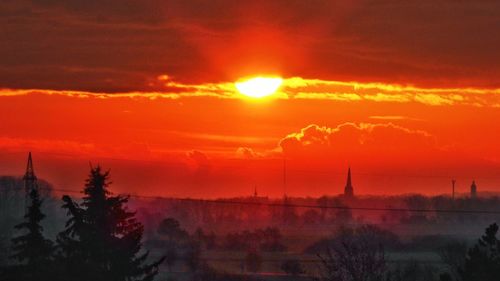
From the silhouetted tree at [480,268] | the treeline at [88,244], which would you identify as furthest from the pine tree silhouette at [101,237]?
the silhouetted tree at [480,268]

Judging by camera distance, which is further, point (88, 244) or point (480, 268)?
point (480, 268)

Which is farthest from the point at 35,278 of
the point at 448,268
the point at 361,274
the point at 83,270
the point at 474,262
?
the point at 448,268

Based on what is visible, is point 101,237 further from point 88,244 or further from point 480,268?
point 480,268

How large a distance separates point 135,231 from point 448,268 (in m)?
105

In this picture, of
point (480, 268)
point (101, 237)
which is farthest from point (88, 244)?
point (480, 268)

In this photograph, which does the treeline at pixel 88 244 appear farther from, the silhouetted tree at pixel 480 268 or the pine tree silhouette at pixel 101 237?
the silhouetted tree at pixel 480 268

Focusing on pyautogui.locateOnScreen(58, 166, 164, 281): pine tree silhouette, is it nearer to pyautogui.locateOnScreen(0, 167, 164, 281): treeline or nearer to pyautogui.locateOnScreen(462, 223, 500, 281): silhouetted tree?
pyautogui.locateOnScreen(0, 167, 164, 281): treeline

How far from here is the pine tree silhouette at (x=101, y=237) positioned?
64.3m

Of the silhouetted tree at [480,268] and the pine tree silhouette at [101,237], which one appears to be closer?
the pine tree silhouette at [101,237]

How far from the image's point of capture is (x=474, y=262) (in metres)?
75.2

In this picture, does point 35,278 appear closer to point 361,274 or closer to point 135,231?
point 135,231

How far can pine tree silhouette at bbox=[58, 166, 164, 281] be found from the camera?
211 ft

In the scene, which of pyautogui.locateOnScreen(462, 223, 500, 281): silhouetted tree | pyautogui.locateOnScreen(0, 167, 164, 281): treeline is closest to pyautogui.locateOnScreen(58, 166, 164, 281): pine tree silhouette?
pyautogui.locateOnScreen(0, 167, 164, 281): treeline

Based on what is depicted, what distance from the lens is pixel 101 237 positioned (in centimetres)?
6506
